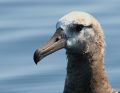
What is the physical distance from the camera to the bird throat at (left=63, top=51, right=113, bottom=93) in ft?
31.0

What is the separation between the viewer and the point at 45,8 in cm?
1441

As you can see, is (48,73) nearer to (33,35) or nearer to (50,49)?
(33,35)

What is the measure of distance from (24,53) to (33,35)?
0.49 m

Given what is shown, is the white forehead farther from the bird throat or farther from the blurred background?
the blurred background

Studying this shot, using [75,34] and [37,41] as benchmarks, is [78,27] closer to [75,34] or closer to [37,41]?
[75,34]

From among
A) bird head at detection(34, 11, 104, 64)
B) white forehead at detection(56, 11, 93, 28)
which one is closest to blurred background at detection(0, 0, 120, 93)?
bird head at detection(34, 11, 104, 64)

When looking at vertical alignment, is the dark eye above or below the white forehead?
below

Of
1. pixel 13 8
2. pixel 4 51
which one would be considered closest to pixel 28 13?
pixel 13 8

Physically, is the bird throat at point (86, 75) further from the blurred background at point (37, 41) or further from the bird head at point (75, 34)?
the blurred background at point (37, 41)

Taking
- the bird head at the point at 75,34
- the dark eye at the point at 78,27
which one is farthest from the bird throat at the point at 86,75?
the dark eye at the point at 78,27

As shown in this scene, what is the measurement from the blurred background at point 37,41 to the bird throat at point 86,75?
2.44 m

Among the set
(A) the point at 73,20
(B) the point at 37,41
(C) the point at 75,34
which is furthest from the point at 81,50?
(B) the point at 37,41

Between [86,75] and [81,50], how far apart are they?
41cm

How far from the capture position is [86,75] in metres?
9.56
